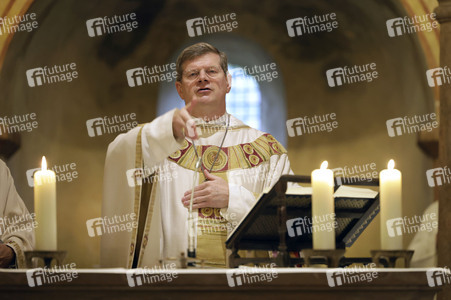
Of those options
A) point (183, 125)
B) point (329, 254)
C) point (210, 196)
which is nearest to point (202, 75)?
point (210, 196)

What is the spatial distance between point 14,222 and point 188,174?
1115mm

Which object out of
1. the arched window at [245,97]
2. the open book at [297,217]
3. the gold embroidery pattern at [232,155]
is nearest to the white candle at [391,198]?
the open book at [297,217]

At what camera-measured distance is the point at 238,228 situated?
3506mm

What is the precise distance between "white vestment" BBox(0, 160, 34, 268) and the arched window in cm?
595

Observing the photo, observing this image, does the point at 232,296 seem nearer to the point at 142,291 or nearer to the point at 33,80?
the point at 142,291

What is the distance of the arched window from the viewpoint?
10.4m

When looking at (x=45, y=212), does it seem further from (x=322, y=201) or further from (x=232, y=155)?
(x=232, y=155)

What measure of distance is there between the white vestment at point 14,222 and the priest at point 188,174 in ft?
1.39

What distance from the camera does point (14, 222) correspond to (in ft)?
14.3

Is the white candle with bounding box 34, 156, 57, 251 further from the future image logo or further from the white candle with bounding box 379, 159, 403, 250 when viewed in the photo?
the future image logo

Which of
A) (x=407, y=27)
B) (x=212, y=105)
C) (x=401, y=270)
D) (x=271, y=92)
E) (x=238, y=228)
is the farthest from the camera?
(x=271, y=92)

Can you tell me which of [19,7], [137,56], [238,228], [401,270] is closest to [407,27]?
[137,56]

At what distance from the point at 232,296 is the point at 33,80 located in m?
6.37

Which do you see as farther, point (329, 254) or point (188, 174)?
point (188, 174)
